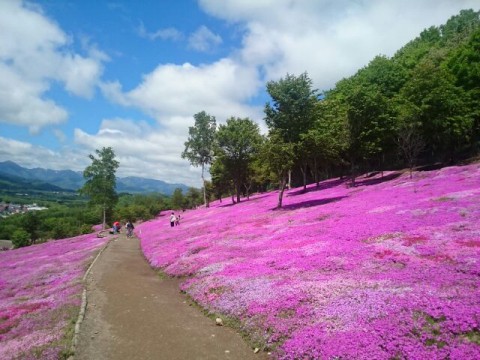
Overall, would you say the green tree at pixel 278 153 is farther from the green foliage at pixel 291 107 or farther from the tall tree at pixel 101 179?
the tall tree at pixel 101 179

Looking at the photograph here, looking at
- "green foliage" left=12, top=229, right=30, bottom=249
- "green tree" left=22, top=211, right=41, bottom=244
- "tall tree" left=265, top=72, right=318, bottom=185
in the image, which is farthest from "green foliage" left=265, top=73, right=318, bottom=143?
"green tree" left=22, top=211, right=41, bottom=244

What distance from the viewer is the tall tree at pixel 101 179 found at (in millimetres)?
72062

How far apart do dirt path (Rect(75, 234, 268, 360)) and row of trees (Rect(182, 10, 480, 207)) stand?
25.1 meters

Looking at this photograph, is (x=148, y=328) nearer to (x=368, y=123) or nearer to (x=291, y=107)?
(x=291, y=107)

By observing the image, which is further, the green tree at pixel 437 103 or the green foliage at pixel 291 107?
the green tree at pixel 437 103

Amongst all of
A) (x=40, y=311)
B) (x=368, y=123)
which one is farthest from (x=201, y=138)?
(x=40, y=311)

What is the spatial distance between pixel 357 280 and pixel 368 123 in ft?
144

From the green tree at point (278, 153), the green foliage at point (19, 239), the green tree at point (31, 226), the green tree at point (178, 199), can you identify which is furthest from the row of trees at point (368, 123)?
the green tree at point (31, 226)

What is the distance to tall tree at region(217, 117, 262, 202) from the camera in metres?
64.9

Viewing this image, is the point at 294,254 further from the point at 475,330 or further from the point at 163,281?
the point at 475,330

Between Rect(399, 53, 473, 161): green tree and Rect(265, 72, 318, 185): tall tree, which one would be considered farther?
Rect(399, 53, 473, 161): green tree

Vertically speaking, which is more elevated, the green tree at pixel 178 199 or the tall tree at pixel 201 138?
the tall tree at pixel 201 138

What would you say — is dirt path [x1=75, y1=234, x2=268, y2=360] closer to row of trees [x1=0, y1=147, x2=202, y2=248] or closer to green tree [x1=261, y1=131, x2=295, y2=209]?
green tree [x1=261, y1=131, x2=295, y2=209]

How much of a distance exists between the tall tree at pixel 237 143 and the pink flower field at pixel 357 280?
38560mm
